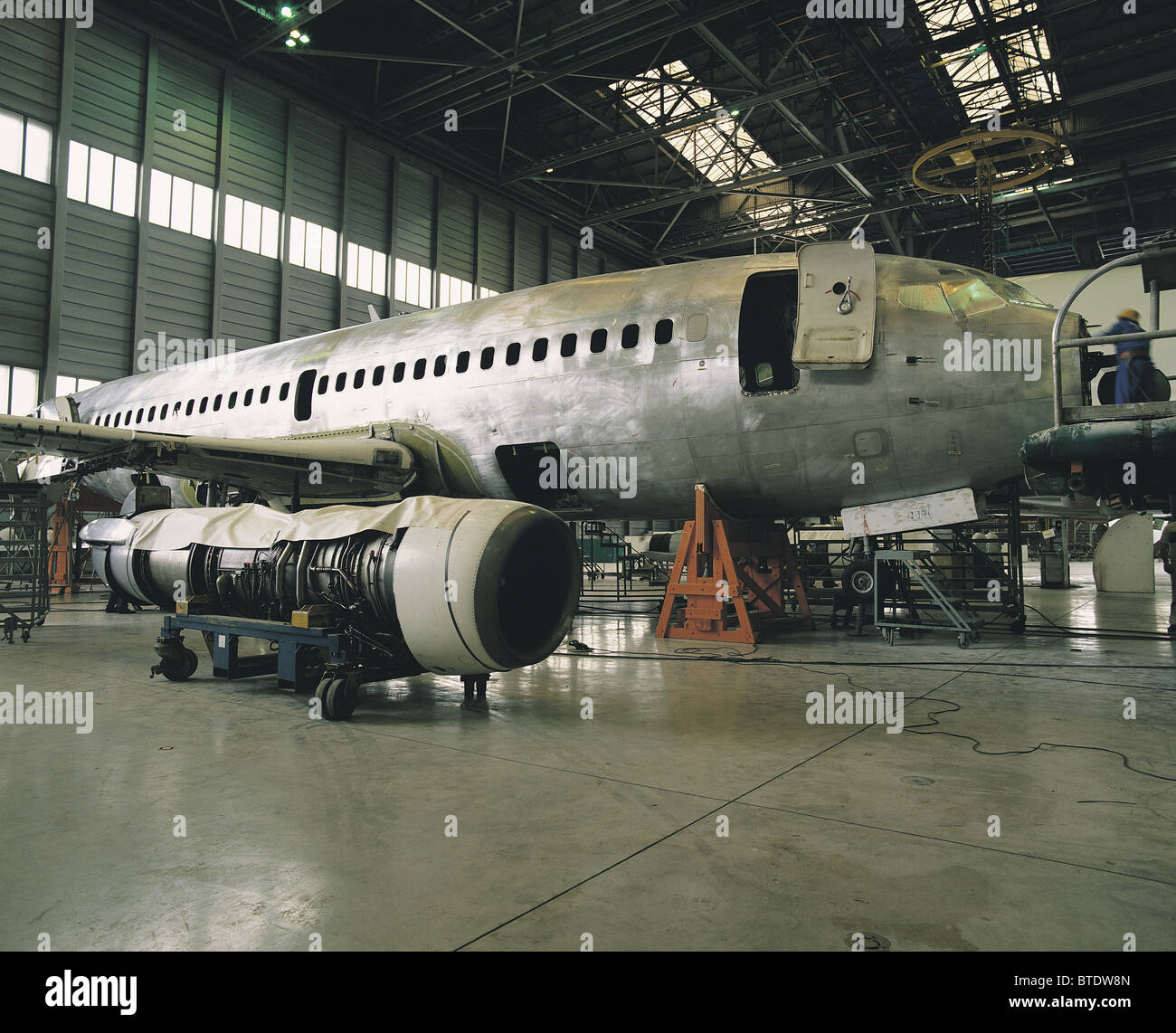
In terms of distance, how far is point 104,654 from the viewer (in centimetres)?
837

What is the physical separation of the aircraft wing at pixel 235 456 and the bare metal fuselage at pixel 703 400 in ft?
2.32

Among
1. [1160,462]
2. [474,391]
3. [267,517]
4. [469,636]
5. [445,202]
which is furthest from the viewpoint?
[445,202]

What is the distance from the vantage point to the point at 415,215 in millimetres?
28578

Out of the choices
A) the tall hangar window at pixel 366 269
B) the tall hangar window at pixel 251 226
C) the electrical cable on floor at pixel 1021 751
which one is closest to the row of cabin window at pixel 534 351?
the electrical cable on floor at pixel 1021 751

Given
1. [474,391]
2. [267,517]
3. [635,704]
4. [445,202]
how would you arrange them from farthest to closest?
[445,202], [474,391], [267,517], [635,704]

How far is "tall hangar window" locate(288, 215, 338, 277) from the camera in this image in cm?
2478

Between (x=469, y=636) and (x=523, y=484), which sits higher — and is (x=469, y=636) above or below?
below

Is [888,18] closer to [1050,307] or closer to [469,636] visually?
[1050,307]

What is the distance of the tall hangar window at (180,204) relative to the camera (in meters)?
21.3

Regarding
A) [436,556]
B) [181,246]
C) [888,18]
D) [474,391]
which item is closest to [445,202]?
[181,246]

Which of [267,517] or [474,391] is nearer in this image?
[267,517]

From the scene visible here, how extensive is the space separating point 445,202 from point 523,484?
2320 centimetres

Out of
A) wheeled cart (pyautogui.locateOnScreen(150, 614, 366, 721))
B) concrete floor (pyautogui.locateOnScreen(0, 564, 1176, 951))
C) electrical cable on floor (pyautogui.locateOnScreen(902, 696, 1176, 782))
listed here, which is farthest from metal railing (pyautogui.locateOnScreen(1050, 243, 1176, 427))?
wheeled cart (pyautogui.locateOnScreen(150, 614, 366, 721))

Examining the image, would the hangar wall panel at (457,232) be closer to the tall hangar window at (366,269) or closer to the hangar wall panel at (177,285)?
the tall hangar window at (366,269)
